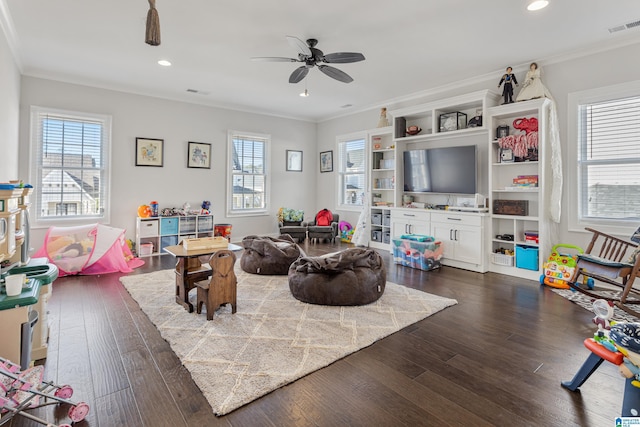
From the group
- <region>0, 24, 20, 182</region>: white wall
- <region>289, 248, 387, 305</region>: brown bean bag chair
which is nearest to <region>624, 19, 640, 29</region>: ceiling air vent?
<region>289, 248, 387, 305</region>: brown bean bag chair

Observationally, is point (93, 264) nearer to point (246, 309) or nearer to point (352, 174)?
point (246, 309)

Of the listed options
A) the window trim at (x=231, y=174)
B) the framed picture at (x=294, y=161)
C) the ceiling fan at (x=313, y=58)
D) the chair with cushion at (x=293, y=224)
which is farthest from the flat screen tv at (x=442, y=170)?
the window trim at (x=231, y=174)

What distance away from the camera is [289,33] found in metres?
3.68

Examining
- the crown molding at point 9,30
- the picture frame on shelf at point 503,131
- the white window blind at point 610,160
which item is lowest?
the white window blind at point 610,160

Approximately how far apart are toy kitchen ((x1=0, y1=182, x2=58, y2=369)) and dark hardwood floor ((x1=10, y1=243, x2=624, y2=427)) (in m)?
0.25

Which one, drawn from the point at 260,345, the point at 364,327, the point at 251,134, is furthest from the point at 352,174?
the point at 260,345

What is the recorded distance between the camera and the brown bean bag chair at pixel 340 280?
3320 mm

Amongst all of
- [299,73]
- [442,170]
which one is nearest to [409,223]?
[442,170]

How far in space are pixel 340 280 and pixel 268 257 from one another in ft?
4.93

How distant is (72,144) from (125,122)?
89 cm

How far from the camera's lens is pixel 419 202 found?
6.06m

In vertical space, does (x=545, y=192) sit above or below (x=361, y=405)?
above

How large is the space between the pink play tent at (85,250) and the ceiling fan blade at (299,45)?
12.0ft

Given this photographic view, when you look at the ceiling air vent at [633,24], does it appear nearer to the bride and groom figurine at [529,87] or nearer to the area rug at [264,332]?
the bride and groom figurine at [529,87]
